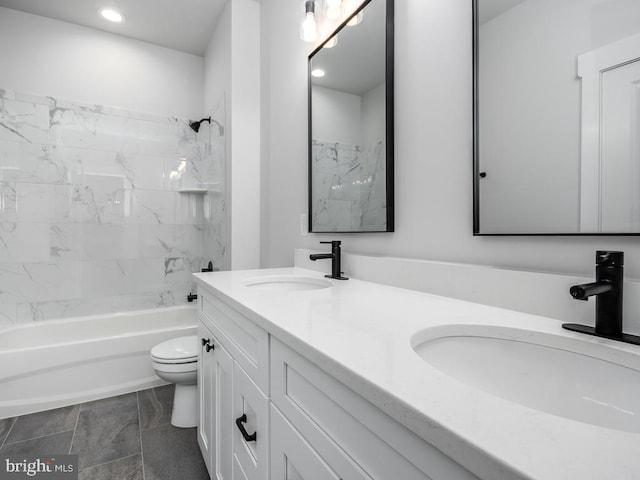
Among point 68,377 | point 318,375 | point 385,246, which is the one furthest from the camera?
point 68,377

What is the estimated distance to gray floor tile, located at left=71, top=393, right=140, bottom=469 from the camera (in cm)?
157

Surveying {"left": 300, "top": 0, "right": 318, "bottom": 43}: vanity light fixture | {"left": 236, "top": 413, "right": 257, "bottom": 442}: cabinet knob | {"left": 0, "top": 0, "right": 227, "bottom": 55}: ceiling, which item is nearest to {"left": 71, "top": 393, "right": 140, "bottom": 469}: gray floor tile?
{"left": 236, "top": 413, "right": 257, "bottom": 442}: cabinet knob

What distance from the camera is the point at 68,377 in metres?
2.08

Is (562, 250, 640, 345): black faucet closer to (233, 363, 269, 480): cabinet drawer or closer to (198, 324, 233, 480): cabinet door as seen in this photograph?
(233, 363, 269, 480): cabinet drawer

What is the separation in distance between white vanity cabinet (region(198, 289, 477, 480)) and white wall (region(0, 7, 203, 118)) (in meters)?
2.47

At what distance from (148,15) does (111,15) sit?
270 millimetres

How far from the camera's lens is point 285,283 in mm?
1469

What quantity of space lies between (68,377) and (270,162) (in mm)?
1891

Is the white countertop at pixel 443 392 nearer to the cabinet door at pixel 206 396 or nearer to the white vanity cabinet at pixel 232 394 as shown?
the white vanity cabinet at pixel 232 394

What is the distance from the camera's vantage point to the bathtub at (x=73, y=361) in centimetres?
195

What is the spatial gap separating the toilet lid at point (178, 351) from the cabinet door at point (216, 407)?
34cm

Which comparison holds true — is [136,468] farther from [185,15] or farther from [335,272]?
[185,15]

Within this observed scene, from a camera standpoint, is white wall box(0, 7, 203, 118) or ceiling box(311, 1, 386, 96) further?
white wall box(0, 7, 203, 118)

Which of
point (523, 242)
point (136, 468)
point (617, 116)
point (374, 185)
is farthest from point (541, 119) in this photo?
point (136, 468)
